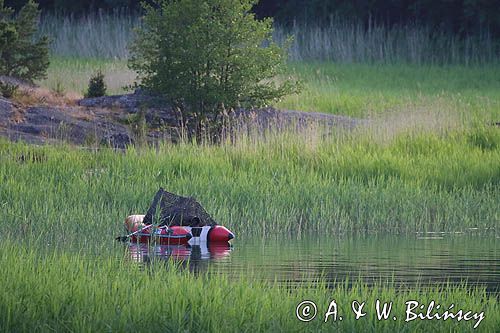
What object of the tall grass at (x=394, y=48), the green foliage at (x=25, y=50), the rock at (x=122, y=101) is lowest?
the rock at (x=122, y=101)

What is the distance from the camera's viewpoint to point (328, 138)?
2073 cm

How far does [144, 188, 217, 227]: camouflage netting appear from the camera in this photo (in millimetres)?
14047

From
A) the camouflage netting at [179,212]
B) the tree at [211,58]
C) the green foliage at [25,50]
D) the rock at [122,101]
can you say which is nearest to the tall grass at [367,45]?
the green foliage at [25,50]

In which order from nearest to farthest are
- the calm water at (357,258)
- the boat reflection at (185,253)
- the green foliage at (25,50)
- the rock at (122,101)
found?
the calm water at (357,258) → the boat reflection at (185,253) → the rock at (122,101) → the green foliage at (25,50)

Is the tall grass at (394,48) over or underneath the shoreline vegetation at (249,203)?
A: over

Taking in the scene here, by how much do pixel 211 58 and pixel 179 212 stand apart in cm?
879

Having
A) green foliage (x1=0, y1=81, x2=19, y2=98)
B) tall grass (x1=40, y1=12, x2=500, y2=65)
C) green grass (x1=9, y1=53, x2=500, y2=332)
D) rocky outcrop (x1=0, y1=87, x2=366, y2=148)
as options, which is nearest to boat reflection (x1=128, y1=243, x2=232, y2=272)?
green grass (x1=9, y1=53, x2=500, y2=332)

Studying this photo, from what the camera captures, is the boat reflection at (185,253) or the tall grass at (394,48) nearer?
the boat reflection at (185,253)

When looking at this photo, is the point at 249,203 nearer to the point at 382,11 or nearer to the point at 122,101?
the point at 122,101

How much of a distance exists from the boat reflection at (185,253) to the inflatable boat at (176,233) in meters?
0.08

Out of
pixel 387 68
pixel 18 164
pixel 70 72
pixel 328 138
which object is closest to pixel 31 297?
pixel 18 164

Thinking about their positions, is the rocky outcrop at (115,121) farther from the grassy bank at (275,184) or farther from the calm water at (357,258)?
the calm water at (357,258)

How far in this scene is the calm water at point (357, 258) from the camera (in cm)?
1099

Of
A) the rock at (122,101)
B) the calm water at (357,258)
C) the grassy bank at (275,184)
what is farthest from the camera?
the rock at (122,101)
